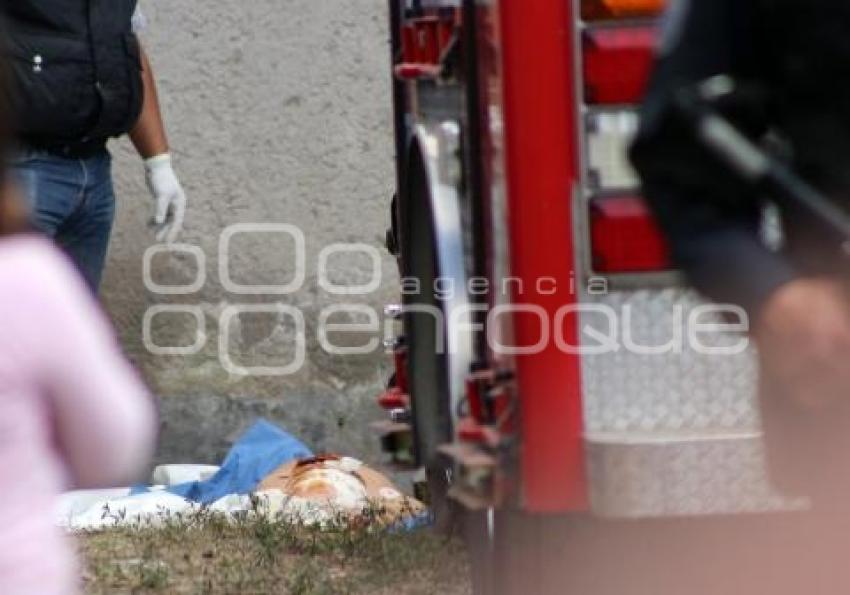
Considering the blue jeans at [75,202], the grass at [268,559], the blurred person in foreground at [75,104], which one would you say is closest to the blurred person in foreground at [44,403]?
the grass at [268,559]

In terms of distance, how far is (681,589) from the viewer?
4305 mm

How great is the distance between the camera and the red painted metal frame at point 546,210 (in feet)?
12.7

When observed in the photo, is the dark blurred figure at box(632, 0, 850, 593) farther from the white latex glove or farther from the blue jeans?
the white latex glove

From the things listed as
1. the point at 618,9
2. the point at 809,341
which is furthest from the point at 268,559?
the point at 809,341

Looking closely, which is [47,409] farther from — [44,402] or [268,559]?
[268,559]

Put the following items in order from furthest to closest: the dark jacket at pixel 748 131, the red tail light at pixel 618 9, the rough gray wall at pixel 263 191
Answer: the rough gray wall at pixel 263 191, the red tail light at pixel 618 9, the dark jacket at pixel 748 131

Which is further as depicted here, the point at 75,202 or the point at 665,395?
the point at 75,202

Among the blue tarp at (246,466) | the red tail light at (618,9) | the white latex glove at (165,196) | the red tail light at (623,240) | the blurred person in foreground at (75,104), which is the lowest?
the blue tarp at (246,466)

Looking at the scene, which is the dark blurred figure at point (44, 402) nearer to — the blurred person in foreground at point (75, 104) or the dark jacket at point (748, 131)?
the dark jacket at point (748, 131)

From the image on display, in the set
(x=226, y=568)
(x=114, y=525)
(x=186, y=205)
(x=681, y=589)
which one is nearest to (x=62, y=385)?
(x=681, y=589)

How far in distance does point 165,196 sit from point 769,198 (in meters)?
5.13

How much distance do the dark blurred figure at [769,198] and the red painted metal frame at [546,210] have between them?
1.39 metres

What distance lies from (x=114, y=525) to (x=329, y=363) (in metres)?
1.67

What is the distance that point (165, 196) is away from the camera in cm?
736
